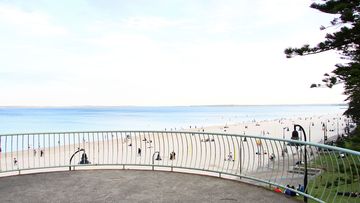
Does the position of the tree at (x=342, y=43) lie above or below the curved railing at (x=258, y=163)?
above

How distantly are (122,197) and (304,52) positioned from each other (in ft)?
47.8

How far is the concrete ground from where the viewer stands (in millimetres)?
5480

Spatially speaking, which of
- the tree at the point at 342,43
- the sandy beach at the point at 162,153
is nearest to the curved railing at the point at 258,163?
the sandy beach at the point at 162,153

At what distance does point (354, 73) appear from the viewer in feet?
→ 50.3

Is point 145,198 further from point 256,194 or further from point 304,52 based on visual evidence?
point 304,52

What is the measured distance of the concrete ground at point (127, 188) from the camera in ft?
18.0

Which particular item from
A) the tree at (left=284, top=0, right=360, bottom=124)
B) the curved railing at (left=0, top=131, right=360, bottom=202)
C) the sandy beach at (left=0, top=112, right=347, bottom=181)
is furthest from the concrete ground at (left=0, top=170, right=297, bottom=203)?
the tree at (left=284, top=0, right=360, bottom=124)

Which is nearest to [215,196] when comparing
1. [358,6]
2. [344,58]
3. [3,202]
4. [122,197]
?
[122,197]

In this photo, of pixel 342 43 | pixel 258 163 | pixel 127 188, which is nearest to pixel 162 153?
pixel 342 43

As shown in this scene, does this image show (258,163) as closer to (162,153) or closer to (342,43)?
(342,43)

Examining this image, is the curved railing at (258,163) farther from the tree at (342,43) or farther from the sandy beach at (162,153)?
the tree at (342,43)

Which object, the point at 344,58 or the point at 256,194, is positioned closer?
the point at 256,194

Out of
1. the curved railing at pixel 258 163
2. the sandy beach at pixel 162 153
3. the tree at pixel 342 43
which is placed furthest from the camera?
the tree at pixel 342 43

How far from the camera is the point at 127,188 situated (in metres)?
6.18
